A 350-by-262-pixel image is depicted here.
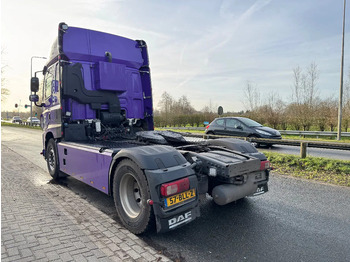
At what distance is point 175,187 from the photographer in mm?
3025

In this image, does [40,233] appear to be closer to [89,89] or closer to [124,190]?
[124,190]

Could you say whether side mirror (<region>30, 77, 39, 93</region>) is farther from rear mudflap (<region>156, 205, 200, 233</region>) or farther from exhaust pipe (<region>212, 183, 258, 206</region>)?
exhaust pipe (<region>212, 183, 258, 206</region>)

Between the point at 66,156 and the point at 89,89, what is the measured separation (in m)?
1.65

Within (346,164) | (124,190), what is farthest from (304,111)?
(124,190)

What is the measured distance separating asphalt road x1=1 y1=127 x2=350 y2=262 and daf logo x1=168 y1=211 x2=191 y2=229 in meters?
0.27

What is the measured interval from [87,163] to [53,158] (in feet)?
7.65

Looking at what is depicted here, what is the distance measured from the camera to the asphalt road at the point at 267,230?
288cm

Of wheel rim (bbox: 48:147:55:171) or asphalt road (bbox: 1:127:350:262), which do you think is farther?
wheel rim (bbox: 48:147:55:171)

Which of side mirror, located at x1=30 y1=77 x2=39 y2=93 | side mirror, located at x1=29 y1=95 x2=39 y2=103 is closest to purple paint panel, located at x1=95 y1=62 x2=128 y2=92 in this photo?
side mirror, located at x1=30 y1=77 x2=39 y2=93

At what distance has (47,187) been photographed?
5.48 m

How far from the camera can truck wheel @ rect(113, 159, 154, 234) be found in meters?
3.14

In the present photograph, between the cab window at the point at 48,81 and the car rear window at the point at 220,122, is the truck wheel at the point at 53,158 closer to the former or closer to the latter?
the cab window at the point at 48,81

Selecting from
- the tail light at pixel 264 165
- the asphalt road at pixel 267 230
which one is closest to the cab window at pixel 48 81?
the asphalt road at pixel 267 230

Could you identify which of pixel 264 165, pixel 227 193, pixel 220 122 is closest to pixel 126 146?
pixel 227 193
